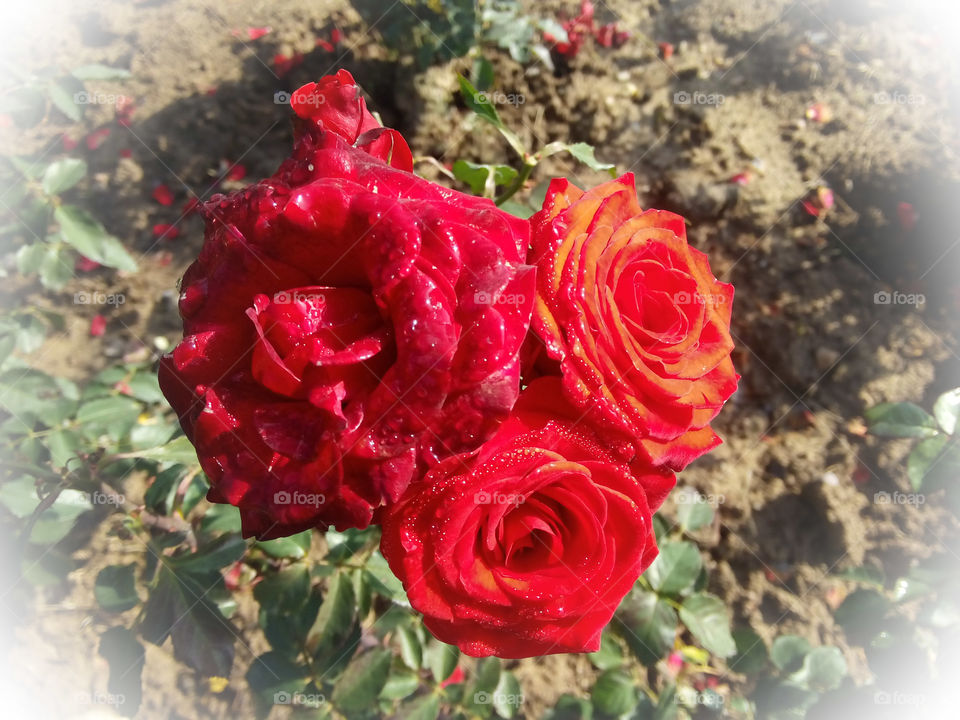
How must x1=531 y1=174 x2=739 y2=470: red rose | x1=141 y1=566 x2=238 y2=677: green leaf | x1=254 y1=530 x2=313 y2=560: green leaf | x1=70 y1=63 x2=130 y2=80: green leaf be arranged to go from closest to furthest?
x1=531 y1=174 x2=739 y2=470: red rose, x1=141 y1=566 x2=238 y2=677: green leaf, x1=254 y1=530 x2=313 y2=560: green leaf, x1=70 y1=63 x2=130 y2=80: green leaf

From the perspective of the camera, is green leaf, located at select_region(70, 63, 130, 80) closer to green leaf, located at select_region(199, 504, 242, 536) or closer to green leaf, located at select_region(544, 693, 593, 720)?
green leaf, located at select_region(199, 504, 242, 536)

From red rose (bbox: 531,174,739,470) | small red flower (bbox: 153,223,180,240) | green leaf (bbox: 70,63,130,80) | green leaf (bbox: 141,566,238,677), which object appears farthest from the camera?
small red flower (bbox: 153,223,180,240)

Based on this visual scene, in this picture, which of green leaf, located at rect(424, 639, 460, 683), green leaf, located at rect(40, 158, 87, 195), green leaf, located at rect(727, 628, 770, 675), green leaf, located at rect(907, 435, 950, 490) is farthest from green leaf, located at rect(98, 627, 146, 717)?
green leaf, located at rect(907, 435, 950, 490)

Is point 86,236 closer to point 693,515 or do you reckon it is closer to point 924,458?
point 693,515

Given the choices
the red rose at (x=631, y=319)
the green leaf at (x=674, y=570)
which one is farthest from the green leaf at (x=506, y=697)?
the red rose at (x=631, y=319)

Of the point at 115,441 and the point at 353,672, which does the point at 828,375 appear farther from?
the point at 115,441

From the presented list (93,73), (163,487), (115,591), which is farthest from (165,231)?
(115,591)
